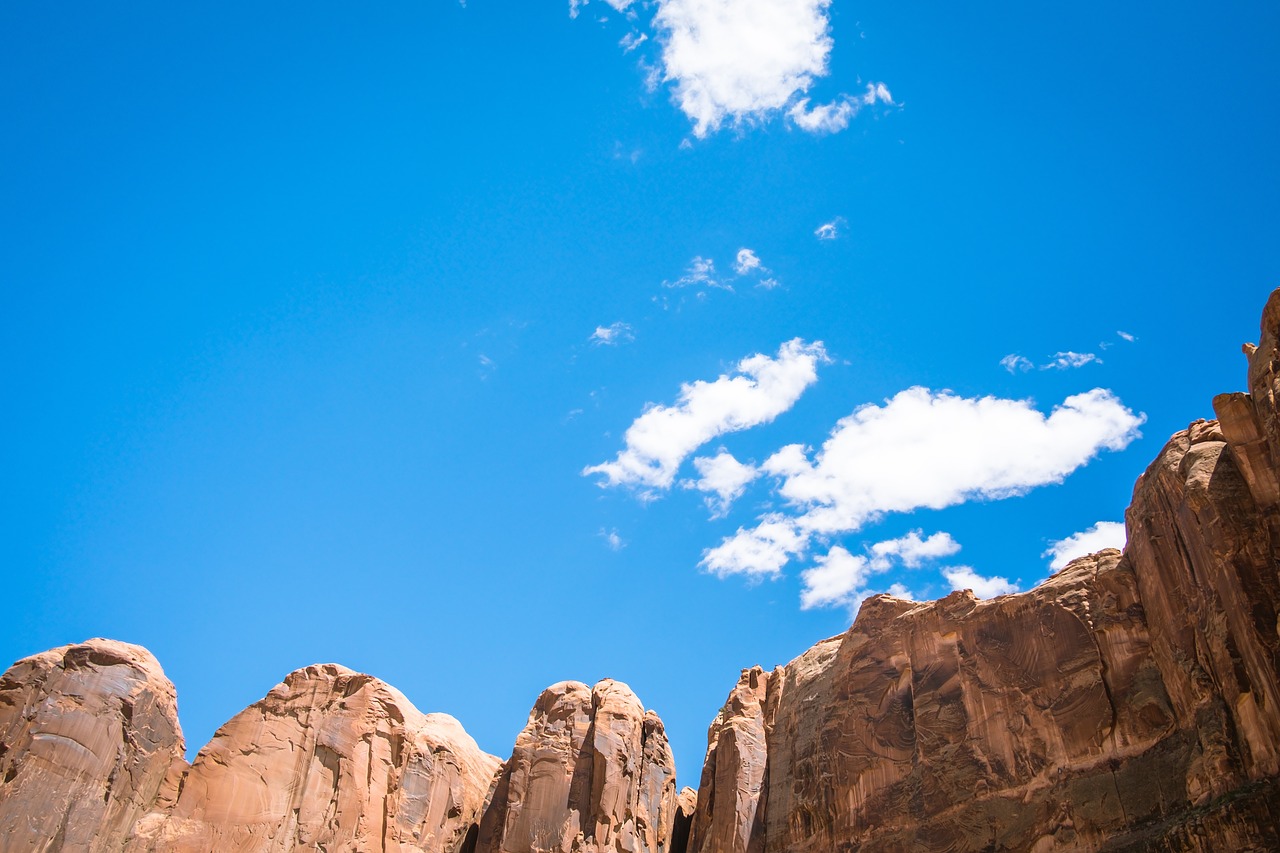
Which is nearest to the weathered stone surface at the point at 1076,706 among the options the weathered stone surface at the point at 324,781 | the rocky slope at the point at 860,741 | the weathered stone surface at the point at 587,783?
the rocky slope at the point at 860,741

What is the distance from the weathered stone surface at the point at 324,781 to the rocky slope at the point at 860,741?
0.32 ft

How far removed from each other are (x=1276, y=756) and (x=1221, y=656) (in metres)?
3.50

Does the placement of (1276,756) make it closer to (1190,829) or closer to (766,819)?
(1190,829)

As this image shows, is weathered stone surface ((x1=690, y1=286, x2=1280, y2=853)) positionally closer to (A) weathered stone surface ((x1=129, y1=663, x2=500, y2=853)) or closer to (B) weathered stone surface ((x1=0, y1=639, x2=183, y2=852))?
(A) weathered stone surface ((x1=129, y1=663, x2=500, y2=853))

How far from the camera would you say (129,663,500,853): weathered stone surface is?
5131 centimetres

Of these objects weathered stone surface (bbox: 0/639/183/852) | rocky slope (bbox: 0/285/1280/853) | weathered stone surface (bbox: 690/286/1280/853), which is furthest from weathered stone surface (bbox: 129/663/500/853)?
weathered stone surface (bbox: 690/286/1280/853)

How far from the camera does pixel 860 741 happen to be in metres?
45.0

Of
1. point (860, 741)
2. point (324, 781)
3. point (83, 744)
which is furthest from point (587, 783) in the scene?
point (83, 744)

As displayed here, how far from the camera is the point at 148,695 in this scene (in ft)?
173

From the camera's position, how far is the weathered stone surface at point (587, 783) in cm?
5059

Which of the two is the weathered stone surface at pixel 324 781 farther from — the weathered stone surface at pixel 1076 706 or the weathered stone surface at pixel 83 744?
the weathered stone surface at pixel 1076 706

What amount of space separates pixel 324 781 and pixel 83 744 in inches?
388

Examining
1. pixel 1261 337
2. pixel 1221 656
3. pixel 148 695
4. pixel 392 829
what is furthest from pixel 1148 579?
pixel 148 695

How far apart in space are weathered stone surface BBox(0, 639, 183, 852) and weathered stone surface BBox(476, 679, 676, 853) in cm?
1446
